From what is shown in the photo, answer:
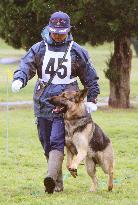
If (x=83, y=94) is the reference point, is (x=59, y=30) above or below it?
above

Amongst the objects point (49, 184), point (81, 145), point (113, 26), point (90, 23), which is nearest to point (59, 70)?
point (81, 145)

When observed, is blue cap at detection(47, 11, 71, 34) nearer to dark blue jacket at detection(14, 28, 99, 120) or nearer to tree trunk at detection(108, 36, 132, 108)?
dark blue jacket at detection(14, 28, 99, 120)

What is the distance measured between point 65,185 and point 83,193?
1035 mm

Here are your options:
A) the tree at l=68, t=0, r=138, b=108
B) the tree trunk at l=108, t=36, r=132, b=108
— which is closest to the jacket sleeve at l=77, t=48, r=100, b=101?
the tree at l=68, t=0, r=138, b=108

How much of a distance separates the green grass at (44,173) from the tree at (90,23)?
13.7 feet

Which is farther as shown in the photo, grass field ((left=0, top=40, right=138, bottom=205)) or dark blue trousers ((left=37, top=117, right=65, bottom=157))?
dark blue trousers ((left=37, top=117, right=65, bottom=157))

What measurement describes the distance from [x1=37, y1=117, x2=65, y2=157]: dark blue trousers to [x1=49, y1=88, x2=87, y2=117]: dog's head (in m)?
0.27

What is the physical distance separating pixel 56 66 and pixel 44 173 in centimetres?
338

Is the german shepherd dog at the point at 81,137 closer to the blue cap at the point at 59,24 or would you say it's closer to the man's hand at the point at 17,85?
the man's hand at the point at 17,85

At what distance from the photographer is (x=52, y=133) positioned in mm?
8891

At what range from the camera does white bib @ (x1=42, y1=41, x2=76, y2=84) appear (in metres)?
8.81

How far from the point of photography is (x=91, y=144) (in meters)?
9.10

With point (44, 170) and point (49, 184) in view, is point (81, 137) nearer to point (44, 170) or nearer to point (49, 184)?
point (49, 184)

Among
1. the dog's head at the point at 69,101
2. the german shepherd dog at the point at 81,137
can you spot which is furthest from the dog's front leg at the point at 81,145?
the dog's head at the point at 69,101
